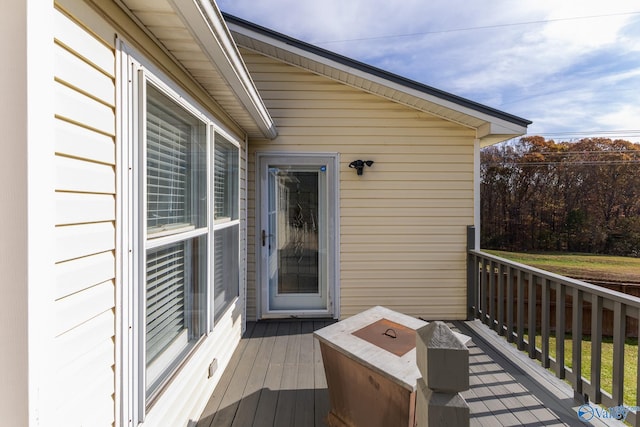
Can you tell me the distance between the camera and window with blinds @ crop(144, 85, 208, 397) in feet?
5.16

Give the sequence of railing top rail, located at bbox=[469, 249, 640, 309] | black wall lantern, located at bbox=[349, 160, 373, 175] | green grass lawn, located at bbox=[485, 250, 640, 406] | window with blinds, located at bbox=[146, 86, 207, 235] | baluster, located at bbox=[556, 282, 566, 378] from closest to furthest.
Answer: window with blinds, located at bbox=[146, 86, 207, 235] → railing top rail, located at bbox=[469, 249, 640, 309] → baluster, located at bbox=[556, 282, 566, 378] → black wall lantern, located at bbox=[349, 160, 373, 175] → green grass lawn, located at bbox=[485, 250, 640, 406]

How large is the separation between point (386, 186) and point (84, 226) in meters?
3.45

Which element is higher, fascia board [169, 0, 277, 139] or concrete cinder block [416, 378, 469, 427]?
fascia board [169, 0, 277, 139]

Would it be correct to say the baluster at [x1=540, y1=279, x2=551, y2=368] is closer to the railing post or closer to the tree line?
the railing post

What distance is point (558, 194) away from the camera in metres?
13.0

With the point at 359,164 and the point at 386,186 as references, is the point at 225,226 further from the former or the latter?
the point at 386,186

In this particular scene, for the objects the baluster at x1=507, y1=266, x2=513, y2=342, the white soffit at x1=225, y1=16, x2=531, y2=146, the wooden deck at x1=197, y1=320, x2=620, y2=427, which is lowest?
the wooden deck at x1=197, y1=320, x2=620, y2=427

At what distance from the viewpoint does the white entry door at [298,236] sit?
4078 mm

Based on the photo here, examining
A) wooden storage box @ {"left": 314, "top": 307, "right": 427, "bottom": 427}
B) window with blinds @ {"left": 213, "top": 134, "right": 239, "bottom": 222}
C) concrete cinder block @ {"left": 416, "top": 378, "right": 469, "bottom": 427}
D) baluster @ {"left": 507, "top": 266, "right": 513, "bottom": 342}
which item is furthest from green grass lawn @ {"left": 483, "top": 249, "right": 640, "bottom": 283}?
concrete cinder block @ {"left": 416, "top": 378, "right": 469, "bottom": 427}

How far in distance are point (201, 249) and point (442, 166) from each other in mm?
3124

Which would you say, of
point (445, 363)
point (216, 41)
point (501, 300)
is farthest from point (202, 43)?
point (501, 300)

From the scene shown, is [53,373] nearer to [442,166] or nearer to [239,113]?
[239,113]

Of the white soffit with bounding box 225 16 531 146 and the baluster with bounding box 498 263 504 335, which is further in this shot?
the white soffit with bounding box 225 16 531 146

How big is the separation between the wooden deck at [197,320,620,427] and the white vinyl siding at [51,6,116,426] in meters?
1.31
